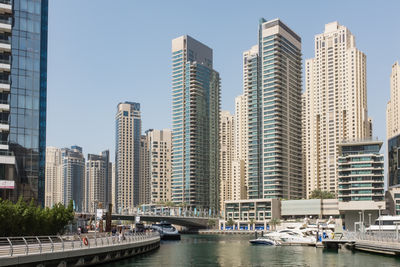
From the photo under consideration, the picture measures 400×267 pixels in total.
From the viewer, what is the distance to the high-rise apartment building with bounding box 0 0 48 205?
324 feet

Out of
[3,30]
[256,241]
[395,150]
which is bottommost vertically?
[256,241]

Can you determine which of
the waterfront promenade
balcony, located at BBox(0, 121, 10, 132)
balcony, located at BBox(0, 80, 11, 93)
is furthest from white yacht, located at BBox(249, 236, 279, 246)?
balcony, located at BBox(0, 80, 11, 93)

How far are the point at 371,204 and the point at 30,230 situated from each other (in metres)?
141

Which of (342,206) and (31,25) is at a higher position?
(31,25)

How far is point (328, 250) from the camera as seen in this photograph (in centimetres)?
10200

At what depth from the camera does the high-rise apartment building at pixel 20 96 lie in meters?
98.8

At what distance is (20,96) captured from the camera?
344 feet

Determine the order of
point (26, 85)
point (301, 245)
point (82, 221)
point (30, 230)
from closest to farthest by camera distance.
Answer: point (30, 230)
point (26, 85)
point (301, 245)
point (82, 221)

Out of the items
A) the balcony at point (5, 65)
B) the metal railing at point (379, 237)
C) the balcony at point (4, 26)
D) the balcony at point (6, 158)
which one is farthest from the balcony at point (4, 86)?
the metal railing at point (379, 237)

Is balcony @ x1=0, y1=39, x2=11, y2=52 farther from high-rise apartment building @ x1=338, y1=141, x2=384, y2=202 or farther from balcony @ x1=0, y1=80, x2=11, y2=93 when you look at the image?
high-rise apartment building @ x1=338, y1=141, x2=384, y2=202

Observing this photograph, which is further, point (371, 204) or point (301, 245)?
point (371, 204)

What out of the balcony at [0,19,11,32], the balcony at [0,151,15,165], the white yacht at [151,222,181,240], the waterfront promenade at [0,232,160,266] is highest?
the balcony at [0,19,11,32]

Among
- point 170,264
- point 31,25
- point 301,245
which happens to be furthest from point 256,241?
point 31,25

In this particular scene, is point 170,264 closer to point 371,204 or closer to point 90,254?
point 90,254
